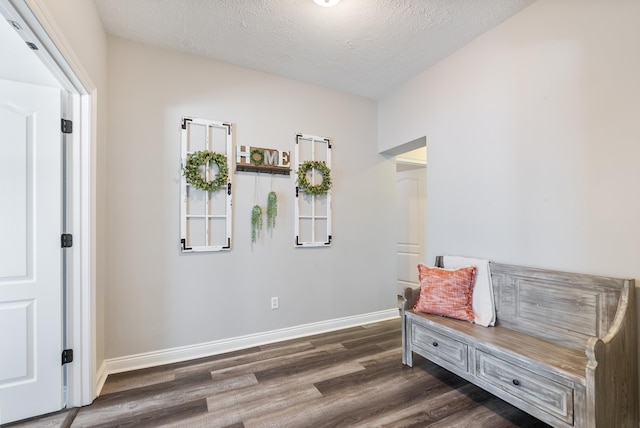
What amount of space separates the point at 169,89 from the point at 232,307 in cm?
212

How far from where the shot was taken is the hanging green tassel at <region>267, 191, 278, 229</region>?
283cm

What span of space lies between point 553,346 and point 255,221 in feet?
8.09

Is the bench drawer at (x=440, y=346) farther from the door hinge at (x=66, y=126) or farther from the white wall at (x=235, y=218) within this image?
the door hinge at (x=66, y=126)

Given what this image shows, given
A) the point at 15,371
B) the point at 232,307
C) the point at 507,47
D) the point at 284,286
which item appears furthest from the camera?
the point at 284,286

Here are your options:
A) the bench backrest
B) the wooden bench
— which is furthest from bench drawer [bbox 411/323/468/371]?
the bench backrest

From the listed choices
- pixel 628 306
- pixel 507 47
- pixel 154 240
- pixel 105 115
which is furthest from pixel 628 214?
pixel 105 115

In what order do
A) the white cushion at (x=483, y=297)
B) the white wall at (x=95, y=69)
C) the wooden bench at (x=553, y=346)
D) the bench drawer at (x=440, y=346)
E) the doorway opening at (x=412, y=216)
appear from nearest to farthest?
the wooden bench at (x=553, y=346)
the white wall at (x=95, y=69)
the bench drawer at (x=440, y=346)
the white cushion at (x=483, y=297)
the doorway opening at (x=412, y=216)

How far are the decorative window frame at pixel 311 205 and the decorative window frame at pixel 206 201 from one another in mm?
713

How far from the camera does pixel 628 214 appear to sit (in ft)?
5.18

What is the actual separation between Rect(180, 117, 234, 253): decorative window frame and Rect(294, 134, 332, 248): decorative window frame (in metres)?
0.71

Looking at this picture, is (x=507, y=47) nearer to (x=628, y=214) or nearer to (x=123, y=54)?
(x=628, y=214)

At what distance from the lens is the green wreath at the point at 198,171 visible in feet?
8.12

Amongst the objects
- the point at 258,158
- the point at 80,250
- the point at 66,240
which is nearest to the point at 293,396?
the point at 80,250

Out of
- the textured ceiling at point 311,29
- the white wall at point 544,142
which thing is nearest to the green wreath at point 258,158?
the textured ceiling at point 311,29
